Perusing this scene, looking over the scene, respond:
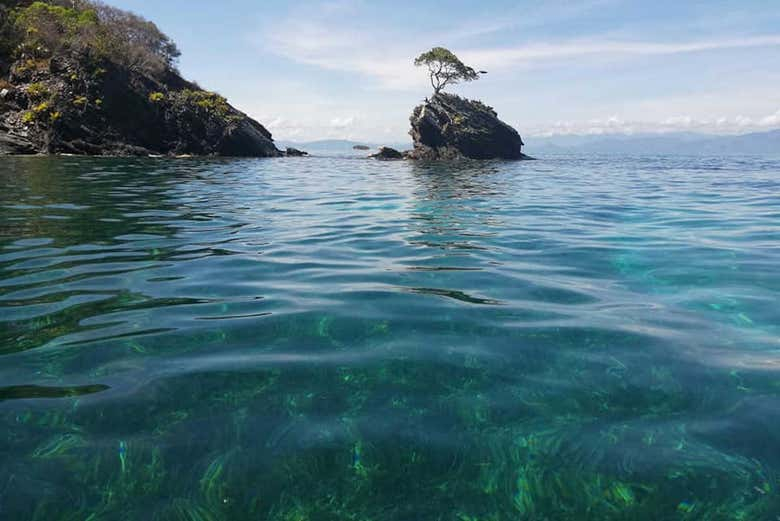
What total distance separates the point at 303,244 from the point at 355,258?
58.5 inches

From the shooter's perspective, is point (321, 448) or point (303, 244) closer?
point (321, 448)

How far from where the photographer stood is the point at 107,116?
131ft

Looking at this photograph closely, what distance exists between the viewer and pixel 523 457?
2924 mm

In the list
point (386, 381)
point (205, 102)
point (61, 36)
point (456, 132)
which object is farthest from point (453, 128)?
point (386, 381)

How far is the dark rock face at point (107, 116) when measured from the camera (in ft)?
116

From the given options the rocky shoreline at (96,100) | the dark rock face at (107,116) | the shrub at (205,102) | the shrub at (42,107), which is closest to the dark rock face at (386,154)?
the rocky shoreline at (96,100)

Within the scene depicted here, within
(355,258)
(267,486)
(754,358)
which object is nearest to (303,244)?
(355,258)

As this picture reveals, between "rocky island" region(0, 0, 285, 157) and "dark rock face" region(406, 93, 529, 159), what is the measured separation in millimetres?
21168

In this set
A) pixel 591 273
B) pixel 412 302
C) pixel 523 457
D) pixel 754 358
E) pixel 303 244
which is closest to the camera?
pixel 523 457

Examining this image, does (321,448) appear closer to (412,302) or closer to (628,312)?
(412,302)

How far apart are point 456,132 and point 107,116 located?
3753cm

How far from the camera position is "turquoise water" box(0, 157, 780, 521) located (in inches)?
104

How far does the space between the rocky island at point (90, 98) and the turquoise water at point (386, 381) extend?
35.4 metres

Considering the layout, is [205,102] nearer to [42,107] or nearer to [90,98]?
[90,98]
